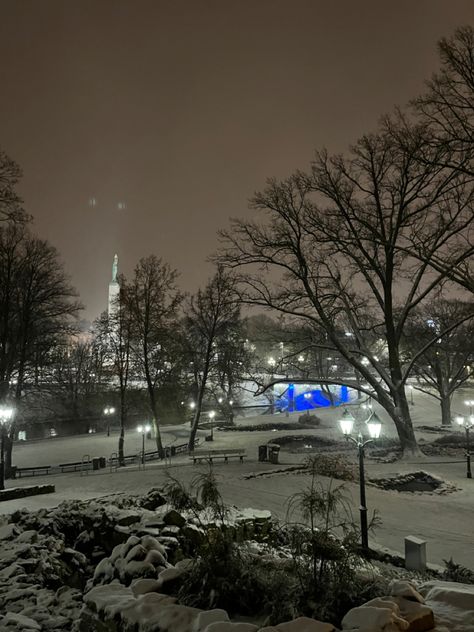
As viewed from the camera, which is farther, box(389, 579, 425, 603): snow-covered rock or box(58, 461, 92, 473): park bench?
box(58, 461, 92, 473): park bench

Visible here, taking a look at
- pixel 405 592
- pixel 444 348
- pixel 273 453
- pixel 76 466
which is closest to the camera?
pixel 405 592

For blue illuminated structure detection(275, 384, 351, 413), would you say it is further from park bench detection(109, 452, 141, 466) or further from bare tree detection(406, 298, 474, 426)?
park bench detection(109, 452, 141, 466)

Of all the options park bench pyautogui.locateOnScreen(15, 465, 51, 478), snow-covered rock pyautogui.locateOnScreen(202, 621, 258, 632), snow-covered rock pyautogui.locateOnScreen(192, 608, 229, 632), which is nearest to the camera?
snow-covered rock pyautogui.locateOnScreen(202, 621, 258, 632)

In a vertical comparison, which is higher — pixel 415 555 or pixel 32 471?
pixel 415 555

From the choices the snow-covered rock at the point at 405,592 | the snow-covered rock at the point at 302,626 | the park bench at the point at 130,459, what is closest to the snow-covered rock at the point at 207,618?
the snow-covered rock at the point at 302,626

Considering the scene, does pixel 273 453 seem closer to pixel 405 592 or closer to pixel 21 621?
pixel 21 621

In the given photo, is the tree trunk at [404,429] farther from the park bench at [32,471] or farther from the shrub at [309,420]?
the park bench at [32,471]

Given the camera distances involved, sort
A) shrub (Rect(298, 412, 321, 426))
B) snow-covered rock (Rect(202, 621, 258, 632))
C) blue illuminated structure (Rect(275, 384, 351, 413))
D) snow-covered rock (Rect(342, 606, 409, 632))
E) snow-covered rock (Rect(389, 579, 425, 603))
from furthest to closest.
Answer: blue illuminated structure (Rect(275, 384, 351, 413)), shrub (Rect(298, 412, 321, 426)), snow-covered rock (Rect(389, 579, 425, 603)), snow-covered rock (Rect(202, 621, 258, 632)), snow-covered rock (Rect(342, 606, 409, 632))

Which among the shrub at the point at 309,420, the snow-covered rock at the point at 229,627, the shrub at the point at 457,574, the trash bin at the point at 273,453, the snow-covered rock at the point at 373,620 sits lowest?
the shrub at the point at 309,420

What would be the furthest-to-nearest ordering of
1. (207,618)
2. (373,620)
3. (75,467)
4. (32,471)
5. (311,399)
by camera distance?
(311,399) < (75,467) < (32,471) < (207,618) < (373,620)

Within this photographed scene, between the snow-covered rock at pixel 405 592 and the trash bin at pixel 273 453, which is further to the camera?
the trash bin at pixel 273 453

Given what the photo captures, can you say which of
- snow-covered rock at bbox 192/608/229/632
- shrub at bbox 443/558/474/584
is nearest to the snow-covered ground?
shrub at bbox 443/558/474/584

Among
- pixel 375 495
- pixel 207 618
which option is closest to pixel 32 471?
pixel 375 495

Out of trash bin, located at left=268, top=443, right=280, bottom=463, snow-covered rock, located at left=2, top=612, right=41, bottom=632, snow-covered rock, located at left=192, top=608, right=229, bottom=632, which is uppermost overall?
snow-covered rock, located at left=192, top=608, right=229, bottom=632
